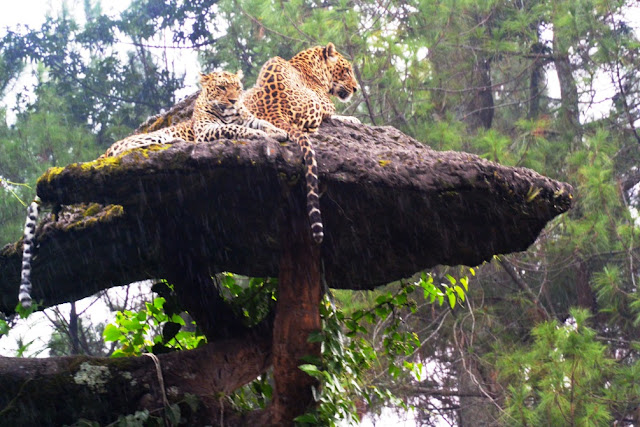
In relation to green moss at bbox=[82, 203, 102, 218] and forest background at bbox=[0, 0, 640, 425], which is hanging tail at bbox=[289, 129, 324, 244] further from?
forest background at bbox=[0, 0, 640, 425]

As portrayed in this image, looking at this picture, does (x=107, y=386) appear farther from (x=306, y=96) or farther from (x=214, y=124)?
(x=306, y=96)

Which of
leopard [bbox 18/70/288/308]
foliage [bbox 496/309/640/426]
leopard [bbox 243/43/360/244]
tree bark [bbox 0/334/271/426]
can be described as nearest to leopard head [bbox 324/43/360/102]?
leopard [bbox 243/43/360/244]

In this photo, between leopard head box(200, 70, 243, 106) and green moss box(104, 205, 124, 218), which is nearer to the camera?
green moss box(104, 205, 124, 218)

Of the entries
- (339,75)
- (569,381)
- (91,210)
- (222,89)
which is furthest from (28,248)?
(569,381)

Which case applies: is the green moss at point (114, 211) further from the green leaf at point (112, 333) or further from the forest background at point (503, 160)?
the forest background at point (503, 160)

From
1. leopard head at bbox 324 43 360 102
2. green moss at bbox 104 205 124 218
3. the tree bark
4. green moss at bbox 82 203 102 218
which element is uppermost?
leopard head at bbox 324 43 360 102

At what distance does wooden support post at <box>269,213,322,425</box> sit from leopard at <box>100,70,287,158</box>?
1.75 ft

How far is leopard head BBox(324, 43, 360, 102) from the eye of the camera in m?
5.19

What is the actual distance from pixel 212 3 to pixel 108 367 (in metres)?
10.4

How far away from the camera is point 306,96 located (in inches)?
169

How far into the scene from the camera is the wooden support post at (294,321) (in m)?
3.54

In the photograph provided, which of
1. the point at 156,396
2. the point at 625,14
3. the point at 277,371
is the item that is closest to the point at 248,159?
the point at 277,371

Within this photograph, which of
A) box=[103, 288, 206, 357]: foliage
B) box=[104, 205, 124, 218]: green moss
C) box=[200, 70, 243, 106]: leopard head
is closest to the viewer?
box=[104, 205, 124, 218]: green moss

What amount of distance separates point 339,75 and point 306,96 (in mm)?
1028
